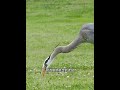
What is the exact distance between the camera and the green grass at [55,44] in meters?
3.06

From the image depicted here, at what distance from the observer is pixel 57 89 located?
2918mm

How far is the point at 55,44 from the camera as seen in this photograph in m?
4.53

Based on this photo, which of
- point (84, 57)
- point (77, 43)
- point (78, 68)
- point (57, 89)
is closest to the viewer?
point (57, 89)

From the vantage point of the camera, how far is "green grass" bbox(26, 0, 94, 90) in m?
3.06
